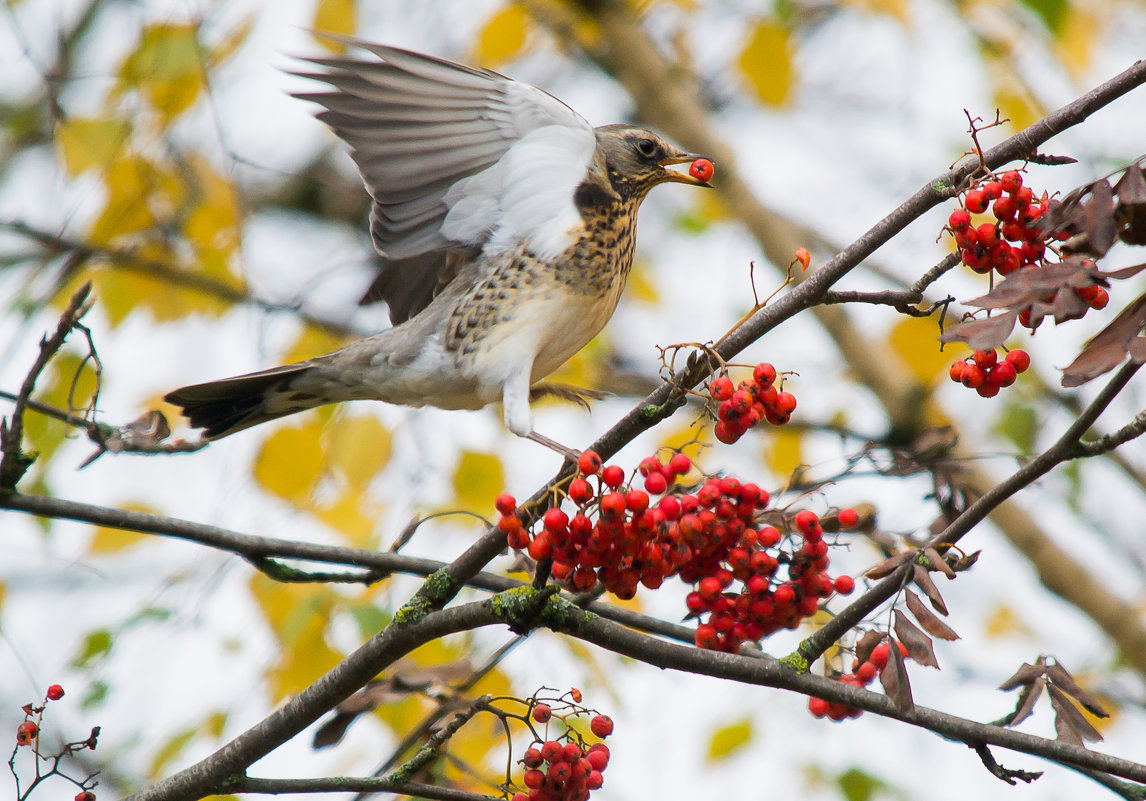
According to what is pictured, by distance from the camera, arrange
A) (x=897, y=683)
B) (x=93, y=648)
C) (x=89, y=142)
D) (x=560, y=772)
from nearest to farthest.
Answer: (x=897, y=683), (x=560, y=772), (x=93, y=648), (x=89, y=142)

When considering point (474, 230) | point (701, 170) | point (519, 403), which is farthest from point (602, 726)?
point (474, 230)

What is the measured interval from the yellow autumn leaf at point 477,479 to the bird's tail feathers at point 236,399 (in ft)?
1.89

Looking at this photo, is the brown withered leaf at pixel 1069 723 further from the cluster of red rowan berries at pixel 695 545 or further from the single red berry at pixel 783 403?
the single red berry at pixel 783 403

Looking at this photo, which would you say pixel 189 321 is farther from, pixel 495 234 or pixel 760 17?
pixel 760 17

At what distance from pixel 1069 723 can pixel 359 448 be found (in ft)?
7.33

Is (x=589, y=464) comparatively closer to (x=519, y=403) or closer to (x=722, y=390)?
(x=722, y=390)

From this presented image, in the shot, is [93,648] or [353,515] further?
[353,515]

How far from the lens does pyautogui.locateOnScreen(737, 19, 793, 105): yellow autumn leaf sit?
4035 millimetres

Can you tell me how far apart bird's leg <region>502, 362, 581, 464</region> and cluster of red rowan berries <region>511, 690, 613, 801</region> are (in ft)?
2.90

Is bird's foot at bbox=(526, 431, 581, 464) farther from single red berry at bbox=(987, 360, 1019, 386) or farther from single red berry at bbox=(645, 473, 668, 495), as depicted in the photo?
single red berry at bbox=(987, 360, 1019, 386)

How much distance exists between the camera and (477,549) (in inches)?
69.1

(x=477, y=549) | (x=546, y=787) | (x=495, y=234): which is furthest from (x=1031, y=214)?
(x=495, y=234)

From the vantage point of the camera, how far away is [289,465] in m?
3.17

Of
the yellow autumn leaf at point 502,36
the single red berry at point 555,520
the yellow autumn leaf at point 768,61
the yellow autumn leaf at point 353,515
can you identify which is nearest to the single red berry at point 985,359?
the single red berry at point 555,520
